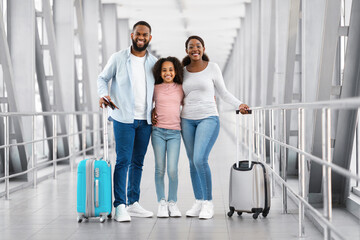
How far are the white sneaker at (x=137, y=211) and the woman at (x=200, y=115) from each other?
28 cm

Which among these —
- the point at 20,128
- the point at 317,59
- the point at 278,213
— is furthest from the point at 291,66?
the point at 20,128

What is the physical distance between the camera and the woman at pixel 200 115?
12.4 ft

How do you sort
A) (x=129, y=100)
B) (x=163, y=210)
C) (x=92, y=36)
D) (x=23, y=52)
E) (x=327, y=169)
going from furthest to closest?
(x=92, y=36) → (x=23, y=52) → (x=163, y=210) → (x=129, y=100) → (x=327, y=169)

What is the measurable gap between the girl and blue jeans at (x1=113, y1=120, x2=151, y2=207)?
89mm

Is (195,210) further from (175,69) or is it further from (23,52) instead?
(23,52)

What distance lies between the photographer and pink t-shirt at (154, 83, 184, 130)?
3785 mm

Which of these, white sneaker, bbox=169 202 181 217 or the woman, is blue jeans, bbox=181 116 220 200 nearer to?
the woman

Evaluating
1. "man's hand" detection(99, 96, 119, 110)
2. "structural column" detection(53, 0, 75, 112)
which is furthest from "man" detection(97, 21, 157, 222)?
"structural column" detection(53, 0, 75, 112)

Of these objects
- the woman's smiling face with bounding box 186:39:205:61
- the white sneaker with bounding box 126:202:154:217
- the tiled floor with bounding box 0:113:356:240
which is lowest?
the tiled floor with bounding box 0:113:356:240

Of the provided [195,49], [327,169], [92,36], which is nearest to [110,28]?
[92,36]

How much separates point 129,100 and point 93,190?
2.11 feet

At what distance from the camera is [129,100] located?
148 inches

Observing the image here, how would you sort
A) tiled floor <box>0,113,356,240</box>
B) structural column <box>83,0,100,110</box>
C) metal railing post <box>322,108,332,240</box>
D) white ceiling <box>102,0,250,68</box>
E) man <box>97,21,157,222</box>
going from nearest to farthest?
1. metal railing post <box>322,108,332,240</box>
2. tiled floor <box>0,113,356,240</box>
3. man <box>97,21,157,222</box>
4. structural column <box>83,0,100,110</box>
5. white ceiling <box>102,0,250,68</box>

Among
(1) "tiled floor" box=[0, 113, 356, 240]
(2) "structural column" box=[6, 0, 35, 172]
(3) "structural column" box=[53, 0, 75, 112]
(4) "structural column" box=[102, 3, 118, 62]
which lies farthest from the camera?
(4) "structural column" box=[102, 3, 118, 62]
